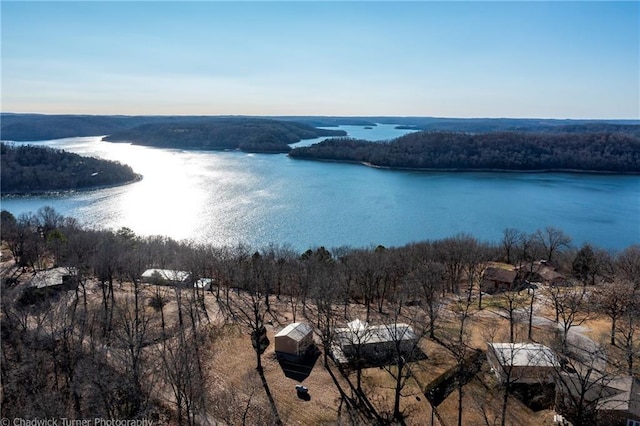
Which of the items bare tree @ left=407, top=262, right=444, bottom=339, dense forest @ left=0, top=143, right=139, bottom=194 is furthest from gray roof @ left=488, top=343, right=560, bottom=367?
dense forest @ left=0, top=143, right=139, bottom=194

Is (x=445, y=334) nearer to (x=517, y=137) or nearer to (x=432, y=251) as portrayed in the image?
(x=432, y=251)

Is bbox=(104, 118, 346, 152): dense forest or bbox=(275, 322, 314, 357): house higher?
bbox=(104, 118, 346, 152): dense forest

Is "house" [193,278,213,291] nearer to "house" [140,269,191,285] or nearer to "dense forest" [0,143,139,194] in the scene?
"house" [140,269,191,285]

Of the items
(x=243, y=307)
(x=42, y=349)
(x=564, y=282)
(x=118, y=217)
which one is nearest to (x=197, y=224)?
(x=118, y=217)

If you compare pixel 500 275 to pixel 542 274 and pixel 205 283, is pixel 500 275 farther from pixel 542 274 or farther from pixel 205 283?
pixel 205 283

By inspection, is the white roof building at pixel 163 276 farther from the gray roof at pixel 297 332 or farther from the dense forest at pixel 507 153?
the dense forest at pixel 507 153

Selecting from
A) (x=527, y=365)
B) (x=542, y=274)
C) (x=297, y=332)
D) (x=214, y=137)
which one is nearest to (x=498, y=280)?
(x=542, y=274)
